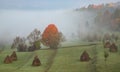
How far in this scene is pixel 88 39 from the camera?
10469 cm

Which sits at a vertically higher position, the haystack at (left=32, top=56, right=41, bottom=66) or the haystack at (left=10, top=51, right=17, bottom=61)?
the haystack at (left=10, top=51, right=17, bottom=61)

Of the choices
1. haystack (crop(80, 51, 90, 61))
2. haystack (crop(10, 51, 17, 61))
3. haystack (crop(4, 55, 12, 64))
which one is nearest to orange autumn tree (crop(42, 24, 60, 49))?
haystack (crop(10, 51, 17, 61))

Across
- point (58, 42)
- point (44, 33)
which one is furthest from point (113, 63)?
point (44, 33)

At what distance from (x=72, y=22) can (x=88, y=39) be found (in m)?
27.0

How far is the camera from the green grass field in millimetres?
80319

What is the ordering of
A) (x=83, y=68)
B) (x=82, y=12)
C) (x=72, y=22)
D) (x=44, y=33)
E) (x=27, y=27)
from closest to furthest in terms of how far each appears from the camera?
(x=83, y=68) < (x=44, y=33) < (x=27, y=27) < (x=72, y=22) < (x=82, y=12)

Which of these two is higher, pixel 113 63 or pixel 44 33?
pixel 44 33

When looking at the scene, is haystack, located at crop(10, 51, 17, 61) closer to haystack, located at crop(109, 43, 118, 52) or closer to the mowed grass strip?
the mowed grass strip

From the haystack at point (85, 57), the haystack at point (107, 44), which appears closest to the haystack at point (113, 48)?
the haystack at point (107, 44)

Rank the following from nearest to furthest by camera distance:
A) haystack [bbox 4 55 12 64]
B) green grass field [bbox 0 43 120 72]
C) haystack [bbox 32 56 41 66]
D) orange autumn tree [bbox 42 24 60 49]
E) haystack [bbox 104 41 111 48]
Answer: green grass field [bbox 0 43 120 72] → haystack [bbox 32 56 41 66] → haystack [bbox 4 55 12 64] → haystack [bbox 104 41 111 48] → orange autumn tree [bbox 42 24 60 49]

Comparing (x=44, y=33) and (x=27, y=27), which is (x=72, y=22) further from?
(x=44, y=33)

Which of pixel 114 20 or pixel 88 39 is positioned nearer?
pixel 88 39

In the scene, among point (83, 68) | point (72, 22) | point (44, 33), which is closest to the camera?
point (83, 68)

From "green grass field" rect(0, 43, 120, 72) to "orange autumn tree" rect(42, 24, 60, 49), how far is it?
8.52ft
